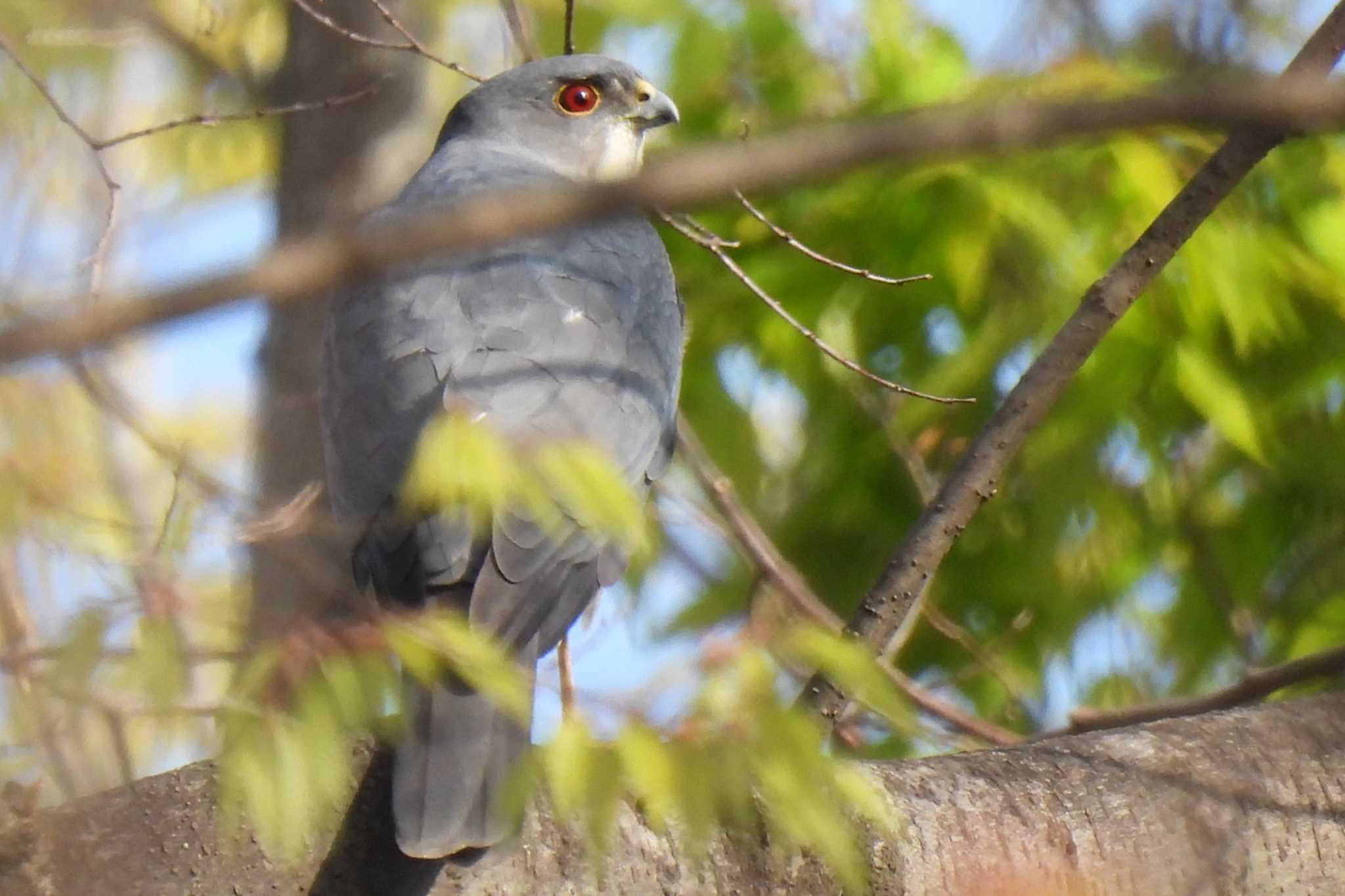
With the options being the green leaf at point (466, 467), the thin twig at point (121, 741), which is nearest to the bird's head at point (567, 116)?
the green leaf at point (466, 467)

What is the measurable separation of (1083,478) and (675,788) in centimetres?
282

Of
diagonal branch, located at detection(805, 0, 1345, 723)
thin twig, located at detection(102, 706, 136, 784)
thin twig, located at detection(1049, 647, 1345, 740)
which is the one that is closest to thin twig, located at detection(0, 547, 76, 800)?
thin twig, located at detection(102, 706, 136, 784)

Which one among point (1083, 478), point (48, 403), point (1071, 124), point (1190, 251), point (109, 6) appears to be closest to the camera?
point (1071, 124)

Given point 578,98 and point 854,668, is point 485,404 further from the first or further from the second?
point 578,98

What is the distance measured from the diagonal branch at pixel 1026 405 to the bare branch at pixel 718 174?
7.09 ft

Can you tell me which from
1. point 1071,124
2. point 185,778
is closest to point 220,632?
point 185,778

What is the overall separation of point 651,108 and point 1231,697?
2455mm

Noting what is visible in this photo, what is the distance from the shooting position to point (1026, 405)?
10.8ft

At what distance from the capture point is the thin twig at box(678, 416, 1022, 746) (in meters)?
3.51

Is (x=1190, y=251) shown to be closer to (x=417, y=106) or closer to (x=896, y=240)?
(x=896, y=240)

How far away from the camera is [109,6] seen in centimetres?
398

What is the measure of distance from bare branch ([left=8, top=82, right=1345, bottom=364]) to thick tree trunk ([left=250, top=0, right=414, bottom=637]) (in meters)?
3.44

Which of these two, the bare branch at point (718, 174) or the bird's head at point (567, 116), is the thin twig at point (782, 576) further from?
the bare branch at point (718, 174)

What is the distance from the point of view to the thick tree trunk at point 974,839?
94.7 inches
